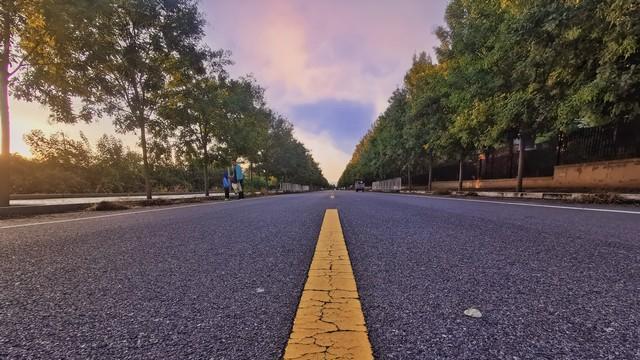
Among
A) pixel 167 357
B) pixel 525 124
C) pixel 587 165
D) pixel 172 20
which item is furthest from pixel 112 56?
pixel 587 165

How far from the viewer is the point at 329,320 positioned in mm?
1119

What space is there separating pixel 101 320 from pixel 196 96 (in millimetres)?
14188

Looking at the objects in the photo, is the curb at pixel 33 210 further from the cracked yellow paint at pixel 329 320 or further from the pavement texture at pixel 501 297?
the cracked yellow paint at pixel 329 320

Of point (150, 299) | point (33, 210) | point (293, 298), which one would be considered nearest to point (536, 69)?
point (293, 298)

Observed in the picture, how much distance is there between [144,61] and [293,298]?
1301 centimetres

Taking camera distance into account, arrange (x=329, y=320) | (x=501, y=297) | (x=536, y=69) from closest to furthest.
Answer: (x=329, y=320) < (x=501, y=297) < (x=536, y=69)

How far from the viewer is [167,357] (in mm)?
908

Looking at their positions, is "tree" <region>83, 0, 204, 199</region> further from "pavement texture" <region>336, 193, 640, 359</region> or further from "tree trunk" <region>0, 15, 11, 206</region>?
"pavement texture" <region>336, 193, 640, 359</region>

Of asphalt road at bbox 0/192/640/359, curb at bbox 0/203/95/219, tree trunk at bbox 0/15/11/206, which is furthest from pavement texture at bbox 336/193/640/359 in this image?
tree trunk at bbox 0/15/11/206

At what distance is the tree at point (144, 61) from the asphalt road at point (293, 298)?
10435 millimetres

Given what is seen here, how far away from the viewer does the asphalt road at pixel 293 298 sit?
38.2 inches

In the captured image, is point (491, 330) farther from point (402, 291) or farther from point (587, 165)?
point (587, 165)

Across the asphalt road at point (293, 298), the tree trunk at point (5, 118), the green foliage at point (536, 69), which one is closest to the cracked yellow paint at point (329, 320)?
the asphalt road at point (293, 298)

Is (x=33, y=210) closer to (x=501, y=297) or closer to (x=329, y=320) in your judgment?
(x=329, y=320)
